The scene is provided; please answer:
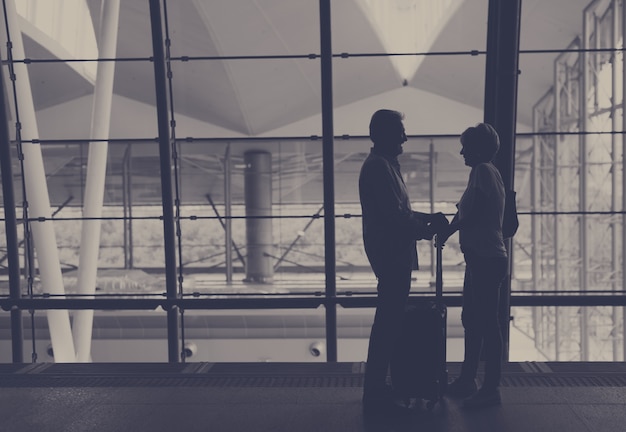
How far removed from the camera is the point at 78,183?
2291cm

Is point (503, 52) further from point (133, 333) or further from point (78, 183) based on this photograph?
point (78, 183)

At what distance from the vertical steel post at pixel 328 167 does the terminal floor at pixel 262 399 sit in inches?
21.2

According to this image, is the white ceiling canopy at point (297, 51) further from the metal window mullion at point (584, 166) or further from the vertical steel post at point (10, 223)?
the vertical steel post at point (10, 223)

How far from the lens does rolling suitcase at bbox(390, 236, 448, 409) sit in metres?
3.99

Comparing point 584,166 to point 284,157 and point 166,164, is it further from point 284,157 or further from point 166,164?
point 166,164

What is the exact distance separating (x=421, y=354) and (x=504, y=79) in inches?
91.5

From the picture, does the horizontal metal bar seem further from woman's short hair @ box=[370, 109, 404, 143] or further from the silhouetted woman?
woman's short hair @ box=[370, 109, 404, 143]

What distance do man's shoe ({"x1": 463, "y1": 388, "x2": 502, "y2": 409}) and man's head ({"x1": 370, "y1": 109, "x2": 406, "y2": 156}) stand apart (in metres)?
1.43

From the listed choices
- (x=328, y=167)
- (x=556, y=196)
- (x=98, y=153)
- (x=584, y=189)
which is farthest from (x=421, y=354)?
(x=556, y=196)

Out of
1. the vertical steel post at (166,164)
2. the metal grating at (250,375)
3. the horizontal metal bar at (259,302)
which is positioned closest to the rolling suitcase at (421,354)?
the metal grating at (250,375)

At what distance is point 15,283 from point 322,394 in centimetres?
278

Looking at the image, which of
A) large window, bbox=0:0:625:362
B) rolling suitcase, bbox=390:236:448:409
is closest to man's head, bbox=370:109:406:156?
rolling suitcase, bbox=390:236:448:409

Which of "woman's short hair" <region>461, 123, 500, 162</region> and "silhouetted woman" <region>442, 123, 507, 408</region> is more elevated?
"woman's short hair" <region>461, 123, 500, 162</region>

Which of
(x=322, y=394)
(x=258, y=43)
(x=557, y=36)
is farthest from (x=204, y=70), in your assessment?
(x=322, y=394)
